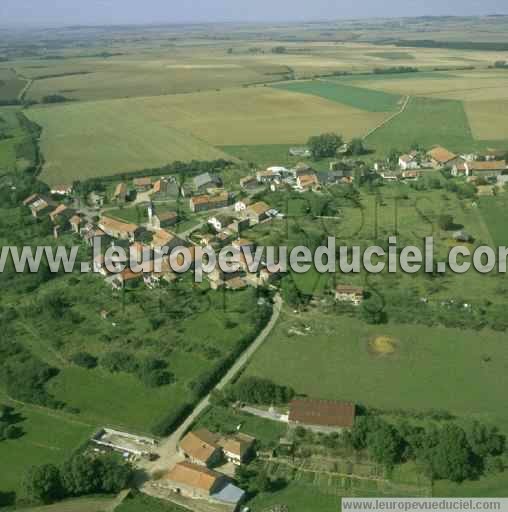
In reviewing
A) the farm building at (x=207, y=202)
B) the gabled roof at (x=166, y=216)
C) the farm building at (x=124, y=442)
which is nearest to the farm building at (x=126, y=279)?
the gabled roof at (x=166, y=216)

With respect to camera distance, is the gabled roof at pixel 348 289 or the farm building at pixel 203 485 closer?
the farm building at pixel 203 485

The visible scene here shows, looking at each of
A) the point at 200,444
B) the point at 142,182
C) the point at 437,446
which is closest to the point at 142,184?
the point at 142,182

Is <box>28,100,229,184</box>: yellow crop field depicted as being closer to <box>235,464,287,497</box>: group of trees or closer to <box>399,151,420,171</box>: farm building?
<box>399,151,420,171</box>: farm building

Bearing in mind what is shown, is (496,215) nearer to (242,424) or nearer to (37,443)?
(242,424)

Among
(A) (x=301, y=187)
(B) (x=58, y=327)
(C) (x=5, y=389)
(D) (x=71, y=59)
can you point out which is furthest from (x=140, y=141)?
(D) (x=71, y=59)

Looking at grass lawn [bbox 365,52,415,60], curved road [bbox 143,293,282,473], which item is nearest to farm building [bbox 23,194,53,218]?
curved road [bbox 143,293,282,473]

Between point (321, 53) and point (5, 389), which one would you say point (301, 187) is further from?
point (321, 53)

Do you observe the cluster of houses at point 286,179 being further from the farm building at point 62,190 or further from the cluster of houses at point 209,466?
the cluster of houses at point 209,466
